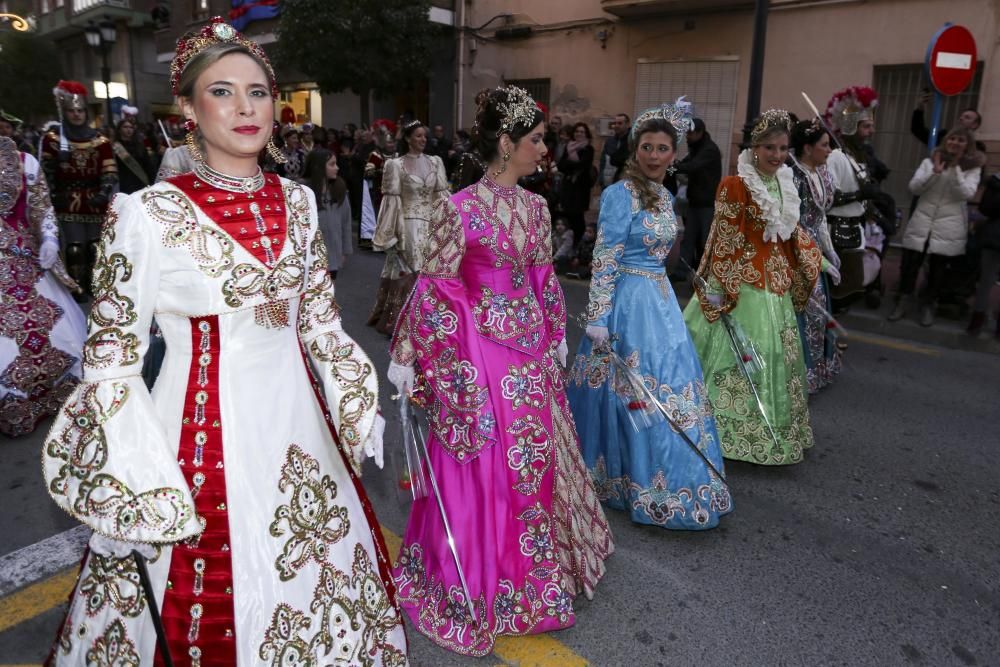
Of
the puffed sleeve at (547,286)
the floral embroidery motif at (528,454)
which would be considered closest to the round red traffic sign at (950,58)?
the puffed sleeve at (547,286)

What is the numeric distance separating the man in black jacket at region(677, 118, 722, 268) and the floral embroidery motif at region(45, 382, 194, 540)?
8.44 meters

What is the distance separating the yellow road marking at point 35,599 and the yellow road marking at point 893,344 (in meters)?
6.97

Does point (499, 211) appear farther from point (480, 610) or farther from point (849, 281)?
point (849, 281)

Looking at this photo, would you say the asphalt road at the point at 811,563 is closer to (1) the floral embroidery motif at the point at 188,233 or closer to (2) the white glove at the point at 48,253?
(2) the white glove at the point at 48,253

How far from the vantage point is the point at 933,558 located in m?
3.53

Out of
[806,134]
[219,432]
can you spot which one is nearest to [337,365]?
[219,432]

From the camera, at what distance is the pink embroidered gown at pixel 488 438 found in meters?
2.82

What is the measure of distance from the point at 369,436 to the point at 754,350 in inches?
111

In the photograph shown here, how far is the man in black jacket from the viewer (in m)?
9.42

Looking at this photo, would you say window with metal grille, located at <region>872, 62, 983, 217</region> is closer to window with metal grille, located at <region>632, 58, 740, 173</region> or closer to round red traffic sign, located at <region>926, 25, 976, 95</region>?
window with metal grille, located at <region>632, 58, 740, 173</region>

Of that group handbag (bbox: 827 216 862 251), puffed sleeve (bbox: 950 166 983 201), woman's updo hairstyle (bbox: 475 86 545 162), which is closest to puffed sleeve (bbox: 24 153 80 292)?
woman's updo hairstyle (bbox: 475 86 545 162)

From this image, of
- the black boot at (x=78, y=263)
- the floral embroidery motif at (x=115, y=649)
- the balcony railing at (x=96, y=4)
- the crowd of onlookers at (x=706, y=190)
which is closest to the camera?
the floral embroidery motif at (x=115, y=649)

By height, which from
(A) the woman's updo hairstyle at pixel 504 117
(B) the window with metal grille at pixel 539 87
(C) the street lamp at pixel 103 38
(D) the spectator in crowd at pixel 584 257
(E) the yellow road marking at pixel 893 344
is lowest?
(E) the yellow road marking at pixel 893 344

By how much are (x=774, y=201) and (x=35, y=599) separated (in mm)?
4169
